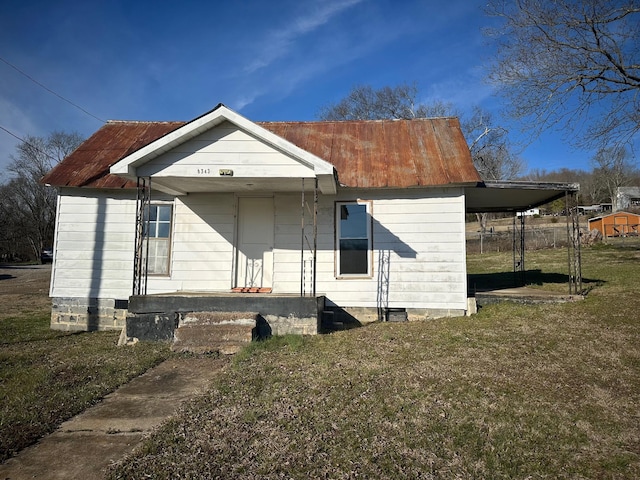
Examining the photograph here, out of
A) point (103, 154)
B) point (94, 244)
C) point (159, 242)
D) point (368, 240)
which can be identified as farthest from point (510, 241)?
point (94, 244)

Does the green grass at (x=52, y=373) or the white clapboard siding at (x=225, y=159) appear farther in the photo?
the white clapboard siding at (x=225, y=159)

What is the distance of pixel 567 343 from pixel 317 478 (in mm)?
5097

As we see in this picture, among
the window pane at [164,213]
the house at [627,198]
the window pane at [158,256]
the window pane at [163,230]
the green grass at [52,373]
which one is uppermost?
the house at [627,198]

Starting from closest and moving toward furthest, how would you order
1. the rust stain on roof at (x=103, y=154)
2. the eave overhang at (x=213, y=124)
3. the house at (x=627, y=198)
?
the eave overhang at (x=213, y=124) < the rust stain on roof at (x=103, y=154) < the house at (x=627, y=198)

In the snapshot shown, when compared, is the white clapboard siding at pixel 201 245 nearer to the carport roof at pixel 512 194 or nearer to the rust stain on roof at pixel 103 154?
the rust stain on roof at pixel 103 154

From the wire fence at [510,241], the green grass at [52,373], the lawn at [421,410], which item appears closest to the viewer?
the lawn at [421,410]

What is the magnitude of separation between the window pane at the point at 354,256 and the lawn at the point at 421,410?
1.88 metres

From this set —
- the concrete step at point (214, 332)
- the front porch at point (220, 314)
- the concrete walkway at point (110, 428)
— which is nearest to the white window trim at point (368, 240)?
the front porch at point (220, 314)

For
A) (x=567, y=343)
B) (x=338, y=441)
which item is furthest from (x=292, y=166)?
(x=567, y=343)

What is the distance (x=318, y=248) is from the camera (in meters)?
8.53

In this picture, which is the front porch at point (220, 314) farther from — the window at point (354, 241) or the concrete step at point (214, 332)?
the window at point (354, 241)

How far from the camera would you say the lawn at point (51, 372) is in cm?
386

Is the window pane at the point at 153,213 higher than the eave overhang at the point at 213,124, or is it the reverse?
the eave overhang at the point at 213,124

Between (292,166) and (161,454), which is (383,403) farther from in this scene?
(292,166)
